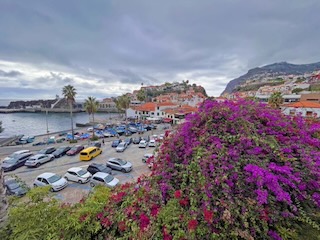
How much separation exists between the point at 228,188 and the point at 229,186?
62 millimetres

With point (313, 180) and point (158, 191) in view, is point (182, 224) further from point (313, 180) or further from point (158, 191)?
point (313, 180)

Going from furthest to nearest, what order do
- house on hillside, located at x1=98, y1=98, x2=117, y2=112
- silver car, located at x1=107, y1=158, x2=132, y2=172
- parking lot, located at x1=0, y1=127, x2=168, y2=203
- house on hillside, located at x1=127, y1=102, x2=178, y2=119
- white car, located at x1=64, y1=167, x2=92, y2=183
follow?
1. house on hillside, located at x1=98, y1=98, x2=117, y2=112
2. house on hillside, located at x1=127, y1=102, x2=178, y2=119
3. silver car, located at x1=107, y1=158, x2=132, y2=172
4. white car, located at x1=64, y1=167, x2=92, y2=183
5. parking lot, located at x1=0, y1=127, x2=168, y2=203

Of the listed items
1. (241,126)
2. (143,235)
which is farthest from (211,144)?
(143,235)

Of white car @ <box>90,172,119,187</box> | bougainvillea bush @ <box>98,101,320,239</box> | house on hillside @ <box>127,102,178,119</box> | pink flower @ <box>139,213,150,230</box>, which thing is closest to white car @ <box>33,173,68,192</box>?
white car @ <box>90,172,119,187</box>

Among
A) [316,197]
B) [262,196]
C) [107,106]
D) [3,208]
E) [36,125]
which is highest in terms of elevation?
[107,106]

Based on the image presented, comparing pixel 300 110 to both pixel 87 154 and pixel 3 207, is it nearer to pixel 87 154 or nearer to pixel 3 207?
pixel 87 154

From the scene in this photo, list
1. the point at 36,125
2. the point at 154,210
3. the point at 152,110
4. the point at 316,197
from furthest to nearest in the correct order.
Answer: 1. the point at 36,125
2. the point at 152,110
3. the point at 154,210
4. the point at 316,197

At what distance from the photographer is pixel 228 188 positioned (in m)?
2.77

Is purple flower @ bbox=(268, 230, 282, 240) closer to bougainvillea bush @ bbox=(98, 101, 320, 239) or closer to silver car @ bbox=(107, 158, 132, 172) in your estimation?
bougainvillea bush @ bbox=(98, 101, 320, 239)

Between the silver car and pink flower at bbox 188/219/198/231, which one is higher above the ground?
pink flower at bbox 188/219/198/231

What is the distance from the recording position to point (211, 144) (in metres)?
3.49

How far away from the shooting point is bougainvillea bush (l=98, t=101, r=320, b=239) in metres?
2.61

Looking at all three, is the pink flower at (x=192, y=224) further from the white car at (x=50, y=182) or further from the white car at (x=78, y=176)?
the white car at (x=78, y=176)

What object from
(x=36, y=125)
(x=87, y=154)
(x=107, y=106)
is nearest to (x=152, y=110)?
(x=87, y=154)
